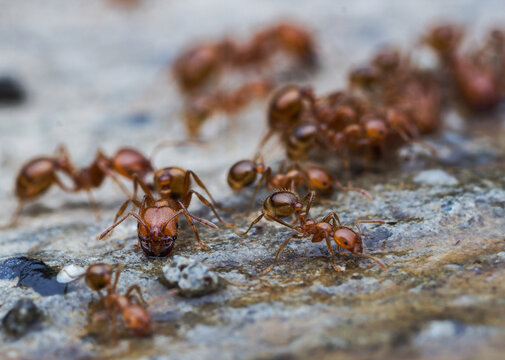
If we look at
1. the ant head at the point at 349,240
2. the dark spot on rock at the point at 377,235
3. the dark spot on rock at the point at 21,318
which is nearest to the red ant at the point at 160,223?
the dark spot on rock at the point at 21,318

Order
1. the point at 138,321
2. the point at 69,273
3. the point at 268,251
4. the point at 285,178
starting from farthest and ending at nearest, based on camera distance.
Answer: the point at 285,178, the point at 268,251, the point at 69,273, the point at 138,321

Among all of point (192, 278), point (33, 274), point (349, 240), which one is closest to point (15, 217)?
point (33, 274)

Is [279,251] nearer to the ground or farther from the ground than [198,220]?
nearer to the ground

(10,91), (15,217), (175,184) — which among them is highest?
(10,91)

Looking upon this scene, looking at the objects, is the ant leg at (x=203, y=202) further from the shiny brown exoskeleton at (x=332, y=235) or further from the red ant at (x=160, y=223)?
the shiny brown exoskeleton at (x=332, y=235)

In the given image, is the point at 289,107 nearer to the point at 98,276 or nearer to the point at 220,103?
the point at 220,103

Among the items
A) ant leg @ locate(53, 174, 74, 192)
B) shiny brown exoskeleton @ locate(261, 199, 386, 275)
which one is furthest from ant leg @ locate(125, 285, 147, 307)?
ant leg @ locate(53, 174, 74, 192)

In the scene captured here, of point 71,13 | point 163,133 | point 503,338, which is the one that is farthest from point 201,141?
point 71,13
